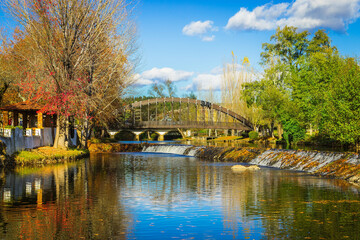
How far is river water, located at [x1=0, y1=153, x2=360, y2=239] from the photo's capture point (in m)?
12.5

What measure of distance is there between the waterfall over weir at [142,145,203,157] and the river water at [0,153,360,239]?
19732 mm

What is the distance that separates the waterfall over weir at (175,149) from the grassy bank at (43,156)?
13071 millimetres

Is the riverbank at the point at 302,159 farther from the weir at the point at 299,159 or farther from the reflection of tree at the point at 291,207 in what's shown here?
the reflection of tree at the point at 291,207

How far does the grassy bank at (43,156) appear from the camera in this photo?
3341 centimetres

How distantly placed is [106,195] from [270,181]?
992cm

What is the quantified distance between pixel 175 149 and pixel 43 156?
1918 centimetres

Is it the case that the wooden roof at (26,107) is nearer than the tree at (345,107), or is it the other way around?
the tree at (345,107)

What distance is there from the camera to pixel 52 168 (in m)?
31.5

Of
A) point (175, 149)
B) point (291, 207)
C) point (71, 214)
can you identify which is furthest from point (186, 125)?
point (71, 214)

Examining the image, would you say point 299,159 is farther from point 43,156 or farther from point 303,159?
point 43,156

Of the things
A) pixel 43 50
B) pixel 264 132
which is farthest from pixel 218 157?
pixel 264 132

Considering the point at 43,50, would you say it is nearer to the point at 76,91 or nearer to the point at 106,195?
the point at 76,91

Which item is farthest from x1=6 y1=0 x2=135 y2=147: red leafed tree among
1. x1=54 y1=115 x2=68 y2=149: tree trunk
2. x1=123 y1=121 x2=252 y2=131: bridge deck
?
x1=123 y1=121 x2=252 y2=131: bridge deck

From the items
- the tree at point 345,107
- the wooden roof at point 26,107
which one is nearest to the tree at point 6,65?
the wooden roof at point 26,107
